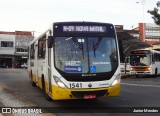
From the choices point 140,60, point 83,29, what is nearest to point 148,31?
point 140,60

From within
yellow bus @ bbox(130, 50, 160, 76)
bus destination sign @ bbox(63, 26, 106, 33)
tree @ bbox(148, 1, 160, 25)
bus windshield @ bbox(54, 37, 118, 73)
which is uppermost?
tree @ bbox(148, 1, 160, 25)

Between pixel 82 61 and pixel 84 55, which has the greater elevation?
pixel 84 55

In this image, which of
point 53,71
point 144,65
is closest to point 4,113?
point 53,71

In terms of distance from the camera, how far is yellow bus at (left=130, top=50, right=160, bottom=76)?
114 feet

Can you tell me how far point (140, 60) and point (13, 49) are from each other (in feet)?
202

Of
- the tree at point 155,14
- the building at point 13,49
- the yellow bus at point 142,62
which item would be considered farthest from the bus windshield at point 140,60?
the building at point 13,49

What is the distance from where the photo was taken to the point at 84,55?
39.5ft

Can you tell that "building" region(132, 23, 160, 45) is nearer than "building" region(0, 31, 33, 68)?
No

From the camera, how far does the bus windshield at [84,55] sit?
11945 millimetres

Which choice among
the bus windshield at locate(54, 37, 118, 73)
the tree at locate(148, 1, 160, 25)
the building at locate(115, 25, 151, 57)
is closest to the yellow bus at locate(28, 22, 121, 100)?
the bus windshield at locate(54, 37, 118, 73)

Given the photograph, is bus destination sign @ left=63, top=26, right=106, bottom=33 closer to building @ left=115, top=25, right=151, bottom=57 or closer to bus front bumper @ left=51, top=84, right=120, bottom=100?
bus front bumper @ left=51, top=84, right=120, bottom=100

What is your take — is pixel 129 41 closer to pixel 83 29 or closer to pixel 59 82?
pixel 83 29

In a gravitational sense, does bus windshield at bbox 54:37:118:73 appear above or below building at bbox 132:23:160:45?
below

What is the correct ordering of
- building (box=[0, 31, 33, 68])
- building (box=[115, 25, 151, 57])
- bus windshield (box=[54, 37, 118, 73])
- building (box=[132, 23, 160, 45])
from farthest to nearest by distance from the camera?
building (box=[132, 23, 160, 45]) → building (box=[0, 31, 33, 68]) → building (box=[115, 25, 151, 57]) → bus windshield (box=[54, 37, 118, 73])
